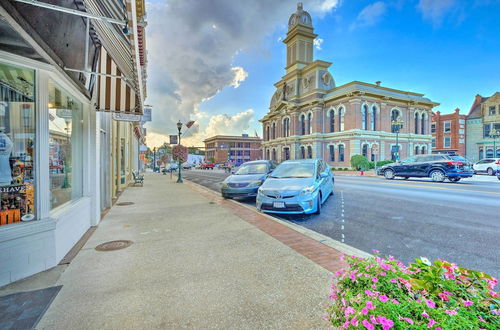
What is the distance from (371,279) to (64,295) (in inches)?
141

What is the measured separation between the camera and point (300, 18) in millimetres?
52062

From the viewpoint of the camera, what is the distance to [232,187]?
416 inches

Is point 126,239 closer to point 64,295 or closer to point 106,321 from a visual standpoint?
point 64,295

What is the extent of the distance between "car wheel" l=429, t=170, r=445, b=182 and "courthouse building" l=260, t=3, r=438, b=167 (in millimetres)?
17215

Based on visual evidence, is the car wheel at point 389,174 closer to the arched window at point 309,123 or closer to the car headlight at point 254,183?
the car headlight at point 254,183

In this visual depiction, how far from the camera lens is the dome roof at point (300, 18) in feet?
170

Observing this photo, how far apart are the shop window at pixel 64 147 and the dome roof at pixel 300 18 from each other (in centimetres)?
5546

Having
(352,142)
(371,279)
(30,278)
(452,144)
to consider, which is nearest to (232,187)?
(30,278)

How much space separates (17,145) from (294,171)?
7.10 m

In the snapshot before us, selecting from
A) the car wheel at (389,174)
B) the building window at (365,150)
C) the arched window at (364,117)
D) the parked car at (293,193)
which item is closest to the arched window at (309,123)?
the arched window at (364,117)

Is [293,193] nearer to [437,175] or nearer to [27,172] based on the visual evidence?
[27,172]

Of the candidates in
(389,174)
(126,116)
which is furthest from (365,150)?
(126,116)

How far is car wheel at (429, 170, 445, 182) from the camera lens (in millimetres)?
16411

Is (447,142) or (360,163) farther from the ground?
(447,142)
